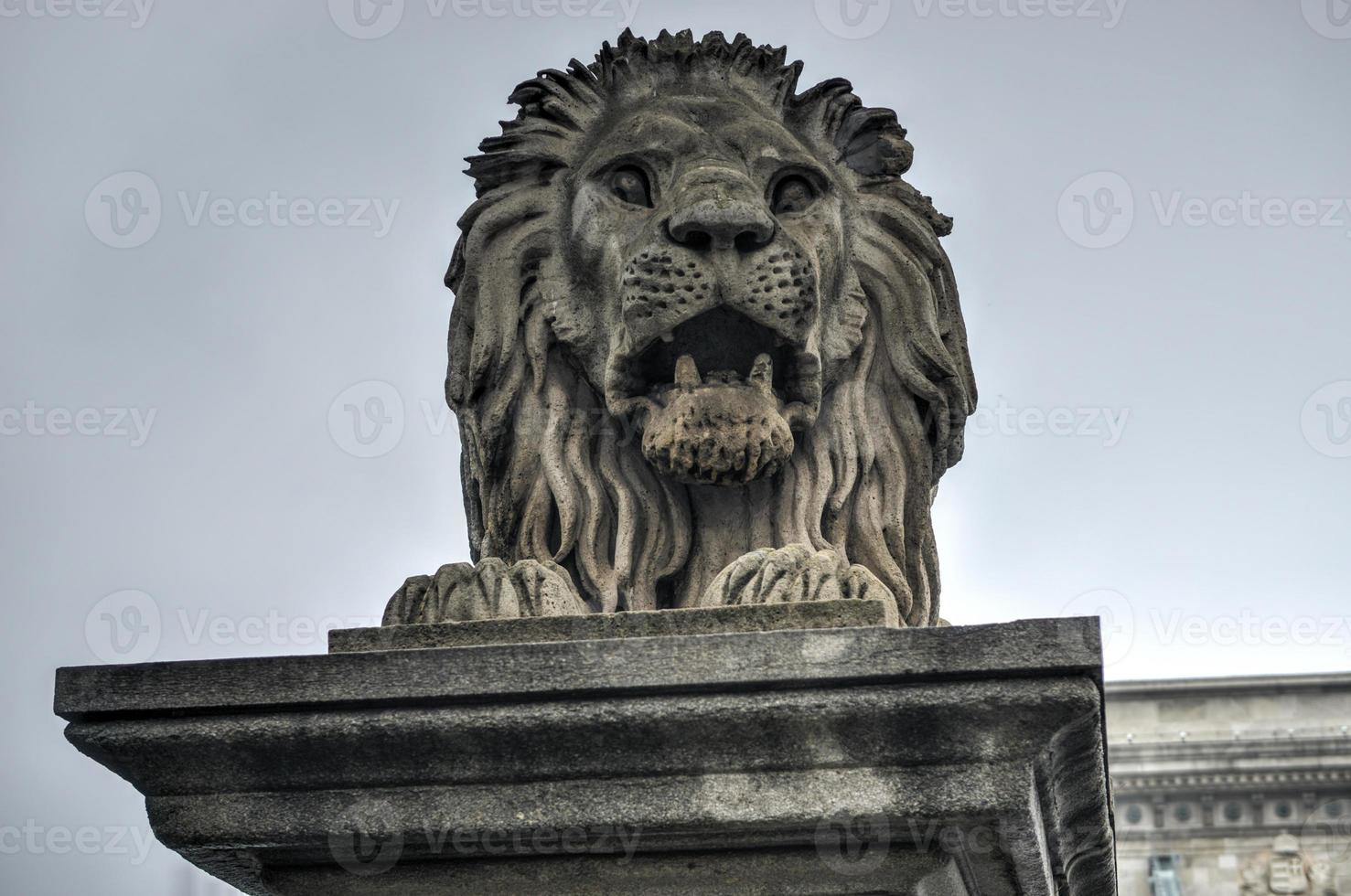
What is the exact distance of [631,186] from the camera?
21.3 feet

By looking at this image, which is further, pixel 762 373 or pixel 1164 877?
pixel 1164 877

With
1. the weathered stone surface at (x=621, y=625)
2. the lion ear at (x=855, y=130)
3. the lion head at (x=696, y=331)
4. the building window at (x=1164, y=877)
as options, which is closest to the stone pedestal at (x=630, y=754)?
the weathered stone surface at (x=621, y=625)

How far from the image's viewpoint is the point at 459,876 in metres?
5.12

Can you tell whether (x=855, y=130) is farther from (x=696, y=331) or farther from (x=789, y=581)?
(x=789, y=581)

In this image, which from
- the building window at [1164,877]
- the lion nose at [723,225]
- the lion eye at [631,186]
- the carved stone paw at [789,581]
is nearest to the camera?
the carved stone paw at [789,581]

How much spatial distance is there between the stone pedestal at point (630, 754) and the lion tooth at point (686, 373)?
3.72 ft

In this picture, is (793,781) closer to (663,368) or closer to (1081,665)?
(1081,665)

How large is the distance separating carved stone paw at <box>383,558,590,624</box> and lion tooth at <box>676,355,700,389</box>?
68cm

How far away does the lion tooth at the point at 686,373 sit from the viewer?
6.14 m

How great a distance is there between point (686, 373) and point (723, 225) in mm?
374

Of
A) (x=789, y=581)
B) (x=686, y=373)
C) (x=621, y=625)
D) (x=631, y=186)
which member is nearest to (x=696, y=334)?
(x=686, y=373)

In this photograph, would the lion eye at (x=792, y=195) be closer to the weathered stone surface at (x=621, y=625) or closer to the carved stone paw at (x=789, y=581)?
the carved stone paw at (x=789, y=581)

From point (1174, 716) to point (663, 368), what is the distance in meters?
24.0

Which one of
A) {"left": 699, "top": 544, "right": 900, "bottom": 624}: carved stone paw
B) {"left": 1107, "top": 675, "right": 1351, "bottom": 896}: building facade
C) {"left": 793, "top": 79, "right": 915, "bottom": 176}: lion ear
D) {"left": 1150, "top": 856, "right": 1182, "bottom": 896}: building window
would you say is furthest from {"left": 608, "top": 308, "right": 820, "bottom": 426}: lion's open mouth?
{"left": 1150, "top": 856, "right": 1182, "bottom": 896}: building window
